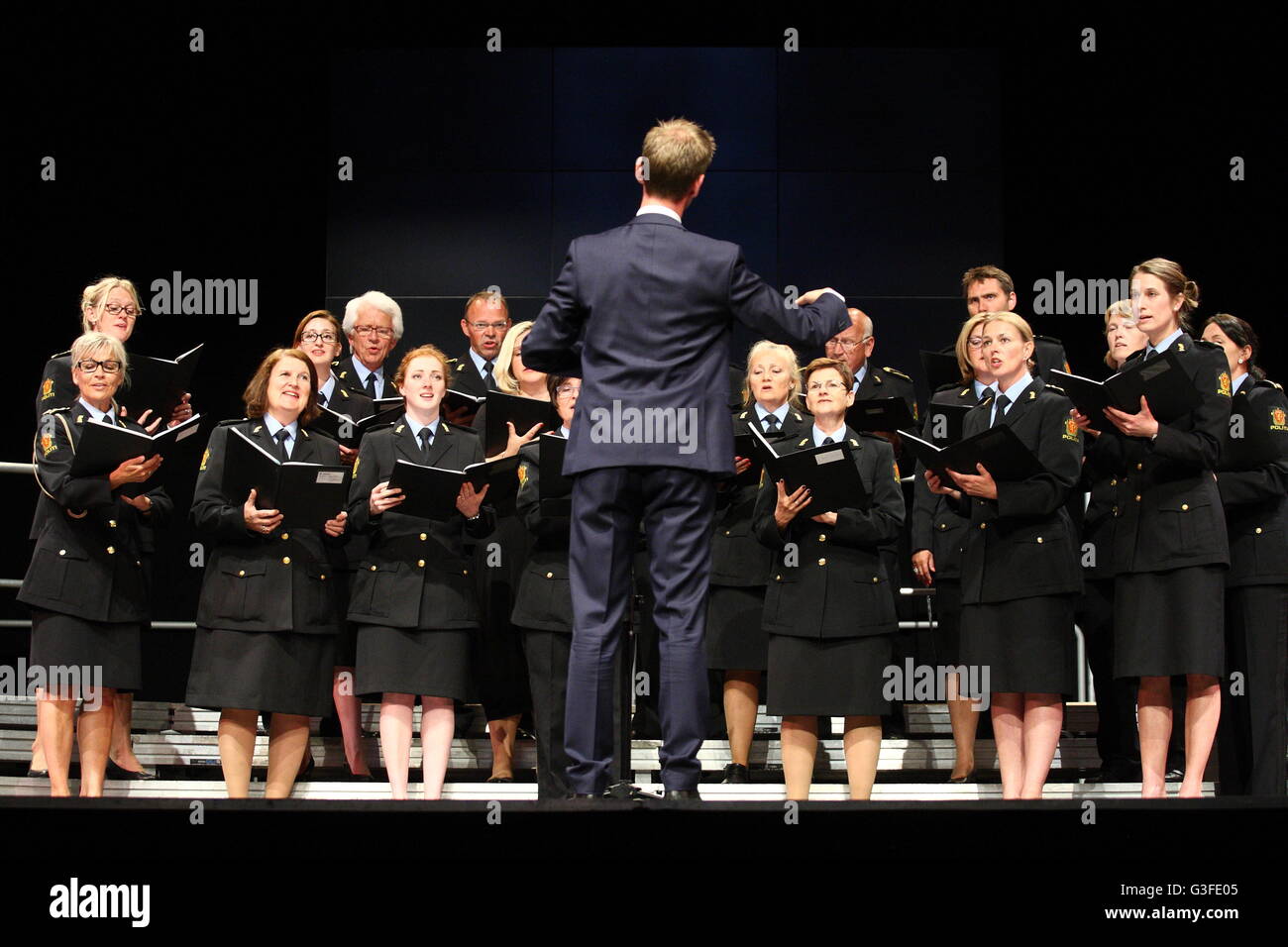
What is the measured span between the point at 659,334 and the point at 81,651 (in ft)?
7.77

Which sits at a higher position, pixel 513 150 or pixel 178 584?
pixel 513 150

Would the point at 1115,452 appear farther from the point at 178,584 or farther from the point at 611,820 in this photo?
the point at 178,584

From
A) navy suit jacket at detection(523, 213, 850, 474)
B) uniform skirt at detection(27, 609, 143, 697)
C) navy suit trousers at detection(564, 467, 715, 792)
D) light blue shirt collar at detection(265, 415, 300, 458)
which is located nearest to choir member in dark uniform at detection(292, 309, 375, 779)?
light blue shirt collar at detection(265, 415, 300, 458)

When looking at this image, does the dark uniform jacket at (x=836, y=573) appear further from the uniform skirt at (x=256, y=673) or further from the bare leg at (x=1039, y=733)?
the uniform skirt at (x=256, y=673)

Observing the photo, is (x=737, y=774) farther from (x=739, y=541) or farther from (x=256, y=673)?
(x=256, y=673)

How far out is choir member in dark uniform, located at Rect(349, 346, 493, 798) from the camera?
462 centimetres

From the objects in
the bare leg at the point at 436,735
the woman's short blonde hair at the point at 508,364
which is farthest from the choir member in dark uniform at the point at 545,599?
the woman's short blonde hair at the point at 508,364

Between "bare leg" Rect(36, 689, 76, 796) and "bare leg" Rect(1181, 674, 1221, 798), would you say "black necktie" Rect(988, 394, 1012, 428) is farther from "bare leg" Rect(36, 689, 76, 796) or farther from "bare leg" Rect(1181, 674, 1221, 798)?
"bare leg" Rect(36, 689, 76, 796)

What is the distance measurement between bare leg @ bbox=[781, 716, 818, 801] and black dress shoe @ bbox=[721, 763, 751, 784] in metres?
0.39

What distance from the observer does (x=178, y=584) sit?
8430mm

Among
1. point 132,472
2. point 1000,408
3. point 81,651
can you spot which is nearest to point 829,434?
point 1000,408
